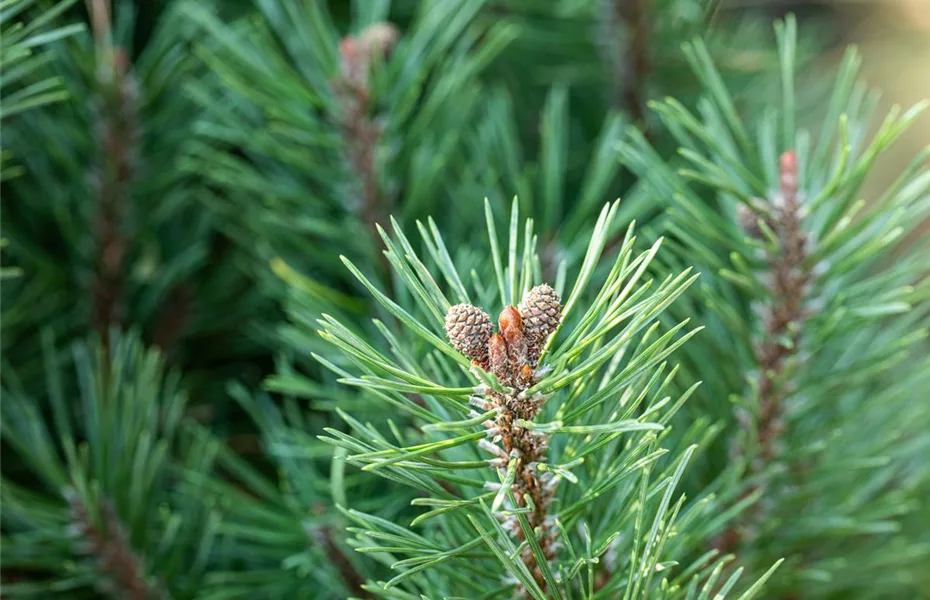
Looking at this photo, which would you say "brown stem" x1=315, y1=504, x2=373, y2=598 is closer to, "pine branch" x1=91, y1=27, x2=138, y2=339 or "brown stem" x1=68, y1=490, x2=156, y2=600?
"brown stem" x1=68, y1=490, x2=156, y2=600

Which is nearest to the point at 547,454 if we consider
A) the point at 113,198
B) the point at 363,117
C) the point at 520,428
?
the point at 520,428

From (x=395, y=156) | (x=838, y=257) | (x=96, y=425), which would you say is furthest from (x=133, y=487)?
(x=838, y=257)

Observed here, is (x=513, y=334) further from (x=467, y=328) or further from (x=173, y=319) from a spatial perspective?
(x=173, y=319)

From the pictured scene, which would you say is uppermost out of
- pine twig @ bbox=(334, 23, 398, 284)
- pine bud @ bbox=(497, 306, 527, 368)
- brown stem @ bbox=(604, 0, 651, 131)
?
brown stem @ bbox=(604, 0, 651, 131)

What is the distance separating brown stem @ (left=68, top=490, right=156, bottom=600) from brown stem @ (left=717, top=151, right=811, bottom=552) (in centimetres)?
23

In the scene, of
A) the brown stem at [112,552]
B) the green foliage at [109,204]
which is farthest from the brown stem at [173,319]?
the brown stem at [112,552]

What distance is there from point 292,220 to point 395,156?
5 centimetres

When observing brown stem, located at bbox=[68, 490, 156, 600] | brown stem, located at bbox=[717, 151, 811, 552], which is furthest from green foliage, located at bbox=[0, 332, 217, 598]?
brown stem, located at bbox=[717, 151, 811, 552]

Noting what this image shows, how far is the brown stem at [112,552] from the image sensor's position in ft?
1.12

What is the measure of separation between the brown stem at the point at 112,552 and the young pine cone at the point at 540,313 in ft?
0.71

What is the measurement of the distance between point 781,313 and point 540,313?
0.13m

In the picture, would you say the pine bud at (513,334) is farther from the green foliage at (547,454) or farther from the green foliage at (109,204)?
the green foliage at (109,204)

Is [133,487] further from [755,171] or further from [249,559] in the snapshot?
[755,171]

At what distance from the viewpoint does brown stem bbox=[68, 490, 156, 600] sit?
13.4 inches
